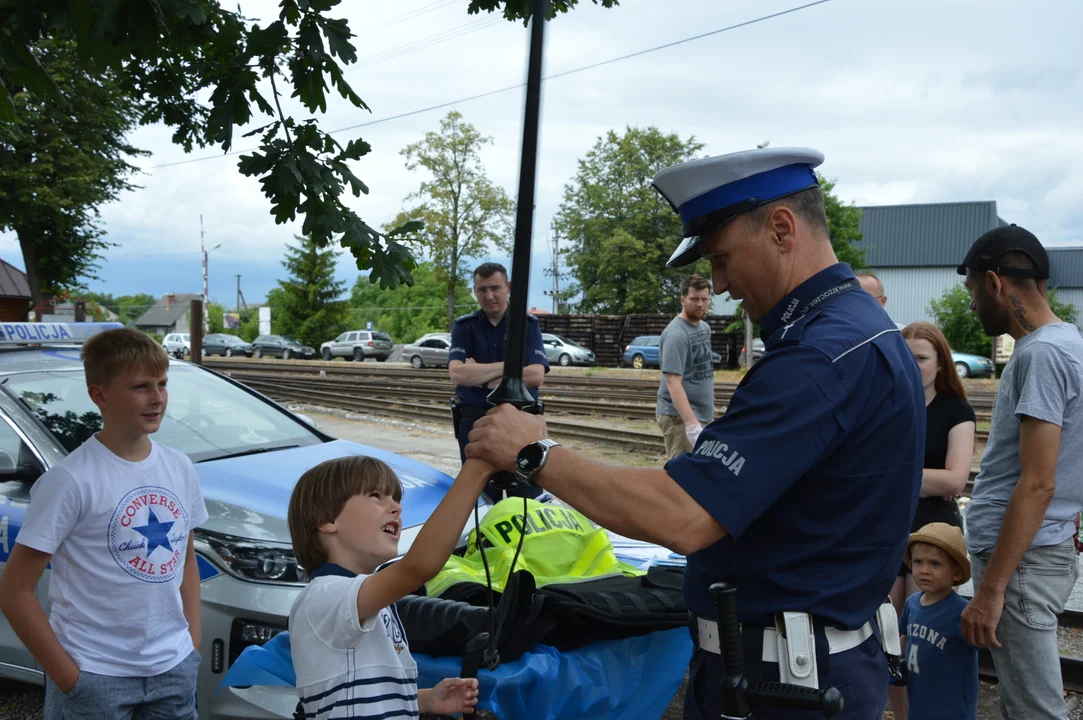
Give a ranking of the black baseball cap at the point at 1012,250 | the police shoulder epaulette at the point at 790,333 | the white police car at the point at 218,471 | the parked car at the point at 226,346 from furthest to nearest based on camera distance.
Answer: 1. the parked car at the point at 226,346
2. the white police car at the point at 218,471
3. the black baseball cap at the point at 1012,250
4. the police shoulder epaulette at the point at 790,333

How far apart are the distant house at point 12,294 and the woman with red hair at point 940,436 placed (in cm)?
4149

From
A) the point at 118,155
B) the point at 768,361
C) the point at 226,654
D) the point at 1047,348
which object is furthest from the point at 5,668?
the point at 118,155

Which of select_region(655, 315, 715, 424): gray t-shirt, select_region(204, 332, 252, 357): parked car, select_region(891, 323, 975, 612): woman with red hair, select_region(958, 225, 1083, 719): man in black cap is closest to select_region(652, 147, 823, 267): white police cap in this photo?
select_region(958, 225, 1083, 719): man in black cap

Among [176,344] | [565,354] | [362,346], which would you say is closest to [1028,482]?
[565,354]

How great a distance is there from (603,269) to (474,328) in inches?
1983

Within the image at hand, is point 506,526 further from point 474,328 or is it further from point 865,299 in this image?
point 474,328

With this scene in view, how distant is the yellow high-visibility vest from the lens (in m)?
3.20

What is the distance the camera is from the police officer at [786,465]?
1.68 meters

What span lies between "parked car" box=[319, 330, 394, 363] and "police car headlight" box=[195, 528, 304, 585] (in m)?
42.4

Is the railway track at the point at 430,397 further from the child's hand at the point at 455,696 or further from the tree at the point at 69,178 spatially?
the child's hand at the point at 455,696

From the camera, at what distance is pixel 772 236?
188cm

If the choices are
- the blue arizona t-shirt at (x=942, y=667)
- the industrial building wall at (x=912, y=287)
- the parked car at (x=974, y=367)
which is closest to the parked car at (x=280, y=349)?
the industrial building wall at (x=912, y=287)

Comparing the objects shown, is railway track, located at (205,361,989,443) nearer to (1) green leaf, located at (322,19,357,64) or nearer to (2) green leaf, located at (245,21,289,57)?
(1) green leaf, located at (322,19,357,64)

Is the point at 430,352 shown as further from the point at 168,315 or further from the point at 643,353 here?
the point at 168,315
